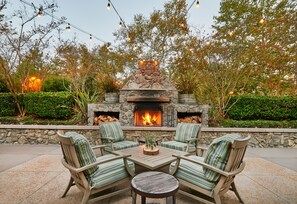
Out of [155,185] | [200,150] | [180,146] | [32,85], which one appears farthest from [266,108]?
[32,85]

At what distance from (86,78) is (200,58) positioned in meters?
4.84

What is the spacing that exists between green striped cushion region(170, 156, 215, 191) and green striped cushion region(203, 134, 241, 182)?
0.26ft

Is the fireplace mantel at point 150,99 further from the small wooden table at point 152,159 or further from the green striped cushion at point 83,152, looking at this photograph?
the green striped cushion at point 83,152

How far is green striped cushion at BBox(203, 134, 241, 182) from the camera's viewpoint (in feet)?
6.70

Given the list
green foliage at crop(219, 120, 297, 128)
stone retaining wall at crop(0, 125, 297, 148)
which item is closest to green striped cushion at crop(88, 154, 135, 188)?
stone retaining wall at crop(0, 125, 297, 148)

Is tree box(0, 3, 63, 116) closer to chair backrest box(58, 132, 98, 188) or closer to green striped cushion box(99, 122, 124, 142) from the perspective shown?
green striped cushion box(99, 122, 124, 142)

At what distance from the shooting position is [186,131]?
4145 millimetres

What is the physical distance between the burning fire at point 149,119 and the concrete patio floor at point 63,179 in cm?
287

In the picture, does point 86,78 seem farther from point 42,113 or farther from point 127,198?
point 127,198

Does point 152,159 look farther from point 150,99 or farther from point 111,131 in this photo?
point 150,99

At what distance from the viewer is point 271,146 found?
5.39m

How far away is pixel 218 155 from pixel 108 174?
1514mm

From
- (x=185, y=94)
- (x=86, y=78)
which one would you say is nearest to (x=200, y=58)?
(x=185, y=94)

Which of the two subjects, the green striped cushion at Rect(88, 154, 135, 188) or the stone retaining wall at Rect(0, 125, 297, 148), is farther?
the stone retaining wall at Rect(0, 125, 297, 148)
